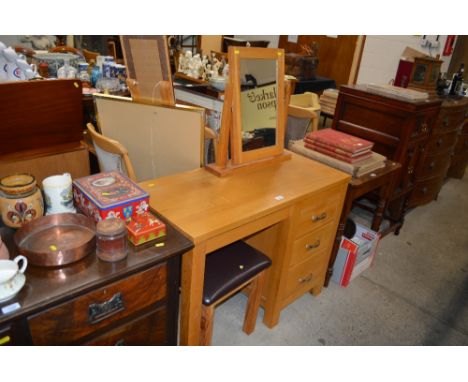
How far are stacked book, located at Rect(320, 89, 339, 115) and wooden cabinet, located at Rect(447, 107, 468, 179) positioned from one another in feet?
4.23

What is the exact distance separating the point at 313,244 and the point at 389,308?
0.66 meters

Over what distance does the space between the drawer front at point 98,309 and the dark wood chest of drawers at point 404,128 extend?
1.75 m

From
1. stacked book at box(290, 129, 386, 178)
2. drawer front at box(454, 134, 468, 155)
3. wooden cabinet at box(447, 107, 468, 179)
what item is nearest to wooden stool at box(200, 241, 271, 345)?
stacked book at box(290, 129, 386, 178)

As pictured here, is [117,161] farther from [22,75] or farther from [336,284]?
[336,284]

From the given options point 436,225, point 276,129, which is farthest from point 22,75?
point 436,225

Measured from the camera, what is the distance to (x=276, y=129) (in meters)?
1.68

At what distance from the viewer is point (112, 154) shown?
162 centimetres

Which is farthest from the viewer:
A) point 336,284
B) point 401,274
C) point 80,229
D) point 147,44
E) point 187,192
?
point 401,274

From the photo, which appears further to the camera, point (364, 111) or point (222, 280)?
point (364, 111)

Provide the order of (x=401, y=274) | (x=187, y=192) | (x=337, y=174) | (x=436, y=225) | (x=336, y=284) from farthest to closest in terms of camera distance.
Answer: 1. (x=436, y=225)
2. (x=401, y=274)
3. (x=336, y=284)
4. (x=337, y=174)
5. (x=187, y=192)

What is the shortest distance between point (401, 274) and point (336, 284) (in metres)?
0.47

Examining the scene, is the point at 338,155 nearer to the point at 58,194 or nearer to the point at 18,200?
the point at 58,194

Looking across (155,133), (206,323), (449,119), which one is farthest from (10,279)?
(449,119)

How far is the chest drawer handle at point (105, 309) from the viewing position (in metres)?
0.99
